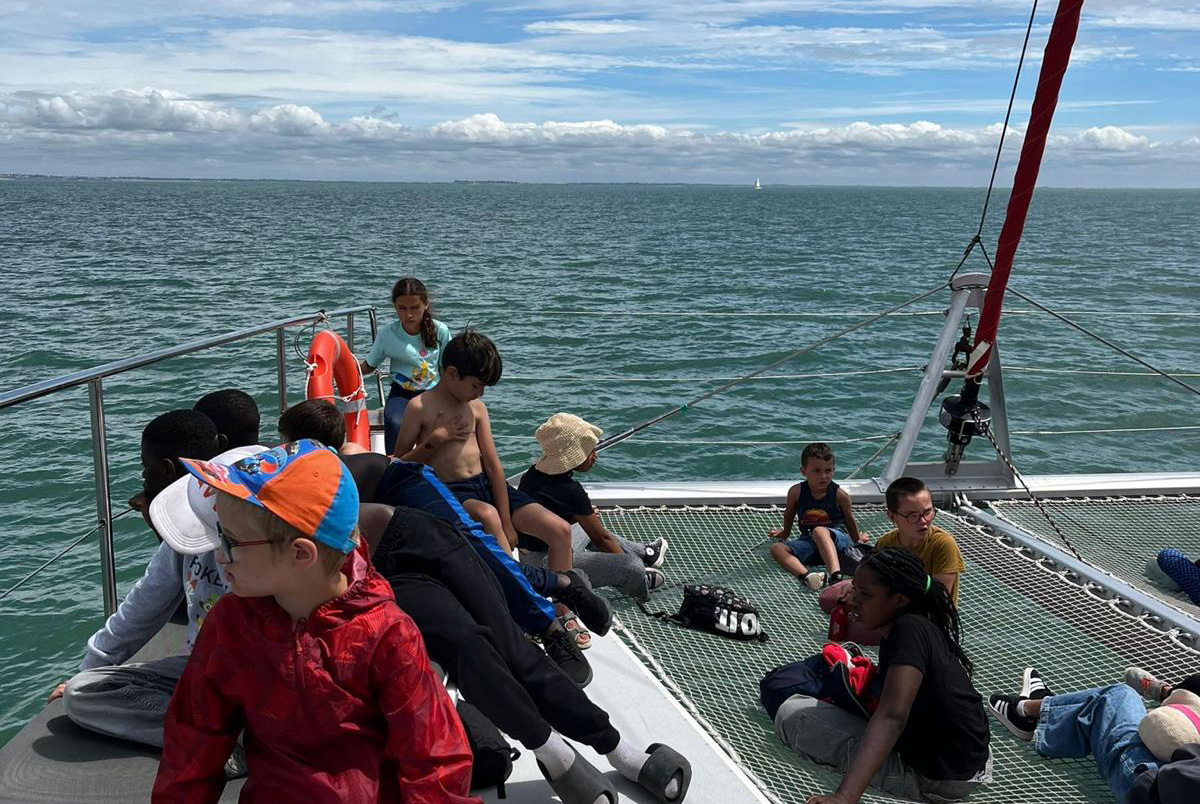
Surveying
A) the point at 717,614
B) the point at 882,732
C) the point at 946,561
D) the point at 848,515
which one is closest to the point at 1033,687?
the point at 946,561

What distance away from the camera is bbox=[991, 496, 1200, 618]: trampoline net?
14.4ft

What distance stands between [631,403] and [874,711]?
9.76 m

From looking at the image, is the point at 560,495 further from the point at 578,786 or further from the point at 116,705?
the point at 116,705

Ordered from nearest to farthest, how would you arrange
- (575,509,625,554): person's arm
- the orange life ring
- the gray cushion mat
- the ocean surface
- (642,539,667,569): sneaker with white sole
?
1. the gray cushion mat
2. (575,509,625,554): person's arm
3. (642,539,667,569): sneaker with white sole
4. the orange life ring
5. the ocean surface

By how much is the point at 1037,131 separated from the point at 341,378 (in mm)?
3173

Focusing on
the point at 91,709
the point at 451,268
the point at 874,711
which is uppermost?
the point at 91,709

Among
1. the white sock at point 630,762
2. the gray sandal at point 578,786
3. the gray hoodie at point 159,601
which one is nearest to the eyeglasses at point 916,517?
the white sock at point 630,762

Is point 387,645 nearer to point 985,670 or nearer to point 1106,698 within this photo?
point 1106,698

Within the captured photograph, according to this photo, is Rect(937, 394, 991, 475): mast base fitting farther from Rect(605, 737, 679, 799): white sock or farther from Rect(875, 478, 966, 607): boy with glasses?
Rect(605, 737, 679, 799): white sock

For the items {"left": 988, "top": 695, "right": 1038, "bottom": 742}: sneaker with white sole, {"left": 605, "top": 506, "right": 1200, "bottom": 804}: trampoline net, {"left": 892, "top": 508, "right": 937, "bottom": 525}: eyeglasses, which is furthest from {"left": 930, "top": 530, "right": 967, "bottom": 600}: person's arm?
{"left": 988, "top": 695, "right": 1038, "bottom": 742}: sneaker with white sole

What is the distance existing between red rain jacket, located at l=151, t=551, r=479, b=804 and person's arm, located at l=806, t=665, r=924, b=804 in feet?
3.99

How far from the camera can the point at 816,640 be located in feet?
12.2

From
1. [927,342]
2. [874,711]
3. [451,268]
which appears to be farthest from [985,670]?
[451,268]

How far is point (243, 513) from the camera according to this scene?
1.62 meters
